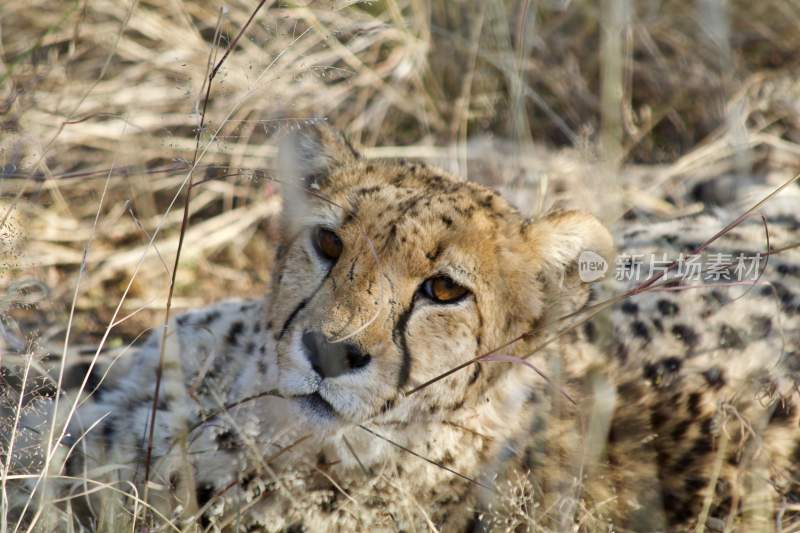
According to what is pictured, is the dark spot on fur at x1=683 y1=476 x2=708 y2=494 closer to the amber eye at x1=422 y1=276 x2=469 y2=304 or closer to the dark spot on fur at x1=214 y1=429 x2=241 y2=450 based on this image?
the amber eye at x1=422 y1=276 x2=469 y2=304

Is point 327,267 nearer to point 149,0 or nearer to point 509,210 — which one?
point 509,210

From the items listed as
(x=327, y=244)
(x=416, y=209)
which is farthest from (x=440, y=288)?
(x=327, y=244)

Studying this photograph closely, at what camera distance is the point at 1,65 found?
12.0ft

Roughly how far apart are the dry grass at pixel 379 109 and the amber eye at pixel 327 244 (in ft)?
4.15

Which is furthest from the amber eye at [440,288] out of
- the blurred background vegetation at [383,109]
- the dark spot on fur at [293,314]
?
the blurred background vegetation at [383,109]

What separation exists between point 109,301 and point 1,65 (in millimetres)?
1030

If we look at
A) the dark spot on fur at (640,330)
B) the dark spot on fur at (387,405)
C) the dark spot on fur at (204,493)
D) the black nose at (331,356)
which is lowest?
the dark spot on fur at (204,493)

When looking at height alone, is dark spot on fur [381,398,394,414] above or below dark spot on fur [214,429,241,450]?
above

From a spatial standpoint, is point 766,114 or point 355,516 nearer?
point 355,516

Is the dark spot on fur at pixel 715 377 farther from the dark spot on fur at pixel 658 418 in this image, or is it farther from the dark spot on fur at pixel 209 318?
the dark spot on fur at pixel 209 318

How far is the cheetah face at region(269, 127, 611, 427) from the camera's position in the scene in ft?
6.40

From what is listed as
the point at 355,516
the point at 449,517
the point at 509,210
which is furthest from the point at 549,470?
the point at 509,210

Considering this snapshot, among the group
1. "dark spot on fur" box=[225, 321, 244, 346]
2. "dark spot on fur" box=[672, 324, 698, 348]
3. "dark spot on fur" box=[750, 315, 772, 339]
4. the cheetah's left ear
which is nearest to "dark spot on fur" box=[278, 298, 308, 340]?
the cheetah's left ear

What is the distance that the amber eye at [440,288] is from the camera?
2078 mm
